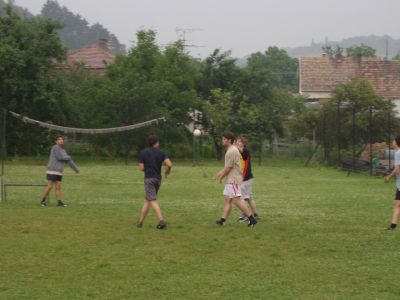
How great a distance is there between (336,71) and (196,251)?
57.8 meters

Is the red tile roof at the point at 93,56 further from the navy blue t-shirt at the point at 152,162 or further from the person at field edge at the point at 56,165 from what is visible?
the navy blue t-shirt at the point at 152,162

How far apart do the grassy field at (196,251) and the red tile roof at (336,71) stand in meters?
42.4

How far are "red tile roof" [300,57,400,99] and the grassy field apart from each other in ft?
139

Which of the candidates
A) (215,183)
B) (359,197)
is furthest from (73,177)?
(359,197)

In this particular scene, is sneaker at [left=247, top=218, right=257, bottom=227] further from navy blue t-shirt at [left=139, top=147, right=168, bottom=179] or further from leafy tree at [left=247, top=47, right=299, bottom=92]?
leafy tree at [left=247, top=47, right=299, bottom=92]

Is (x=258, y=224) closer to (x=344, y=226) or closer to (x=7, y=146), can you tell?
(x=344, y=226)

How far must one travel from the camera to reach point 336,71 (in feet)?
217

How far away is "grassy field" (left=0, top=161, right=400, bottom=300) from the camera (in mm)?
8023

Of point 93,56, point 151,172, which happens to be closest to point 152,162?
point 151,172

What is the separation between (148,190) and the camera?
1273 cm

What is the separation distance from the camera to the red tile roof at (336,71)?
59125 mm

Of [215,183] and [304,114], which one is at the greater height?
[304,114]

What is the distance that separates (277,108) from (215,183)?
2456 centimetres

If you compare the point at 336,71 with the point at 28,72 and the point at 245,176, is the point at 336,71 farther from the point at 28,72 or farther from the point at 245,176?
the point at 245,176
